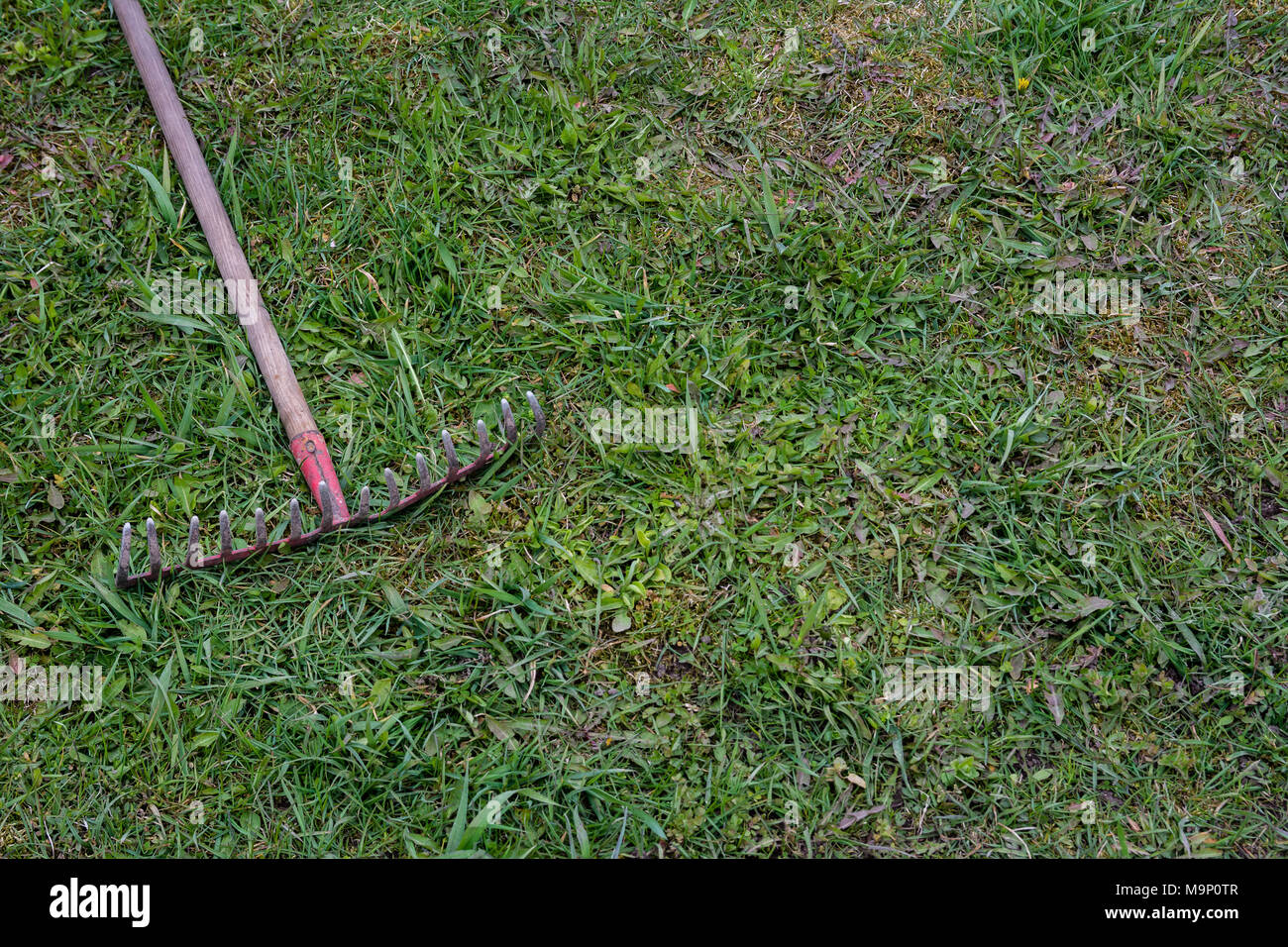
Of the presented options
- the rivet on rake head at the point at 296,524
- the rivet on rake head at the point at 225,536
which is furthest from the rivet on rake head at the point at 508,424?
the rivet on rake head at the point at 225,536

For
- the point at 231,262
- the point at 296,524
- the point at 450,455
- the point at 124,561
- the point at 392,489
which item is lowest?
the point at 124,561

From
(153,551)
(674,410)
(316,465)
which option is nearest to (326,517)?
(316,465)

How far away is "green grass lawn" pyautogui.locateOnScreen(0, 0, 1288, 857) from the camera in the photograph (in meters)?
2.70

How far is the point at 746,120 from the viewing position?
354 cm

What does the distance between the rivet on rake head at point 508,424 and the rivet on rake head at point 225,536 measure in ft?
3.10

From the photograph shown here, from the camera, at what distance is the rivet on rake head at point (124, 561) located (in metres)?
2.73

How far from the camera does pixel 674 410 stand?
10.2ft

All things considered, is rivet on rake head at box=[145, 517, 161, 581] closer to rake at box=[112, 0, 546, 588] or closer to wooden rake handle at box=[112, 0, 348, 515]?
rake at box=[112, 0, 546, 588]

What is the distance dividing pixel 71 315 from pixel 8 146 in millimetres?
860

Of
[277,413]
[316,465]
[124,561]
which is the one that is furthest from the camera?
[277,413]

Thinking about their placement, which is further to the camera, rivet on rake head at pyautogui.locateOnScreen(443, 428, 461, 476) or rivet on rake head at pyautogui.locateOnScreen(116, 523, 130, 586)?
rivet on rake head at pyautogui.locateOnScreen(443, 428, 461, 476)

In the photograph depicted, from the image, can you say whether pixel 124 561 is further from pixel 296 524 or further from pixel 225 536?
pixel 296 524

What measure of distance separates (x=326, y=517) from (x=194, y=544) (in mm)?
426

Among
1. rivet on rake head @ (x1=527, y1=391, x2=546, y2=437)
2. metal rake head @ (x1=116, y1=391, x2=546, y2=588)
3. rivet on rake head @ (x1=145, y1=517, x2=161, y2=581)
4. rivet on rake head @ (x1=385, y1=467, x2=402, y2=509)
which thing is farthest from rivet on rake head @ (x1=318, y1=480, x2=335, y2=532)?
rivet on rake head @ (x1=527, y1=391, x2=546, y2=437)
